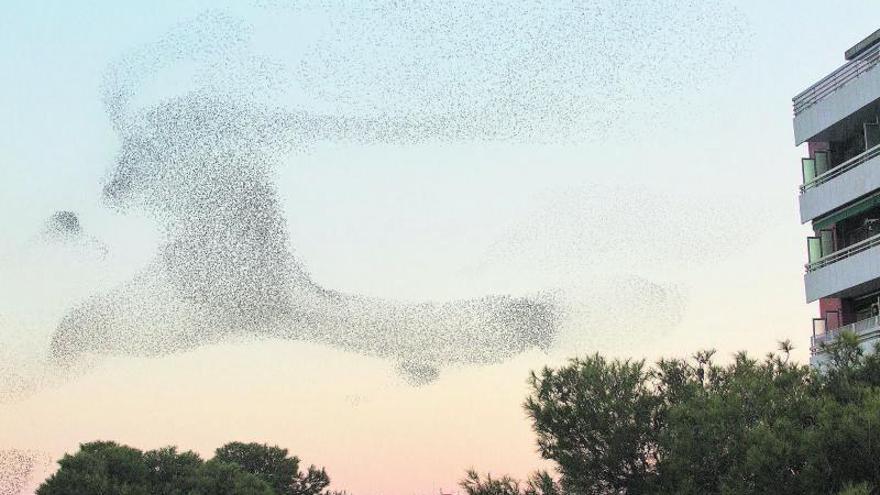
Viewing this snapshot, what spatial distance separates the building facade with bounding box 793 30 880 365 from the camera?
143 ft

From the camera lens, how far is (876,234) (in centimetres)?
4428

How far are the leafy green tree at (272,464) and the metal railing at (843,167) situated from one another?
157 feet

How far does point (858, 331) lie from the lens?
43.7 meters

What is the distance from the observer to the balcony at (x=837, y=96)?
1714 inches

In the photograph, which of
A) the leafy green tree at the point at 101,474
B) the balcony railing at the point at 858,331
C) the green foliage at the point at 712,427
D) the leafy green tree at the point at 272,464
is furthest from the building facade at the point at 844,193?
the leafy green tree at the point at 272,464

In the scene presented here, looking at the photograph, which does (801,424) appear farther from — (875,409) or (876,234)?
(876,234)

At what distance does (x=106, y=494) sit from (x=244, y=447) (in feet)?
76.4

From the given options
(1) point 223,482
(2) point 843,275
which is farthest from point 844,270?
(1) point 223,482

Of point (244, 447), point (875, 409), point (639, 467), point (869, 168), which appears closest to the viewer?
point (875, 409)

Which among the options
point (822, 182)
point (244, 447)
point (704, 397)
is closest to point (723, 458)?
point (704, 397)

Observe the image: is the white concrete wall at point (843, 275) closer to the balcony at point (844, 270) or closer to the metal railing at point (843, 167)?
the balcony at point (844, 270)

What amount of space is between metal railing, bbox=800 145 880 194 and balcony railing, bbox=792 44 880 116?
103 inches

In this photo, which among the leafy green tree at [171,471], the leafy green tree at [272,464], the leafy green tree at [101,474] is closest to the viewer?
the leafy green tree at [101,474]

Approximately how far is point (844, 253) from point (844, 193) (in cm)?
219
